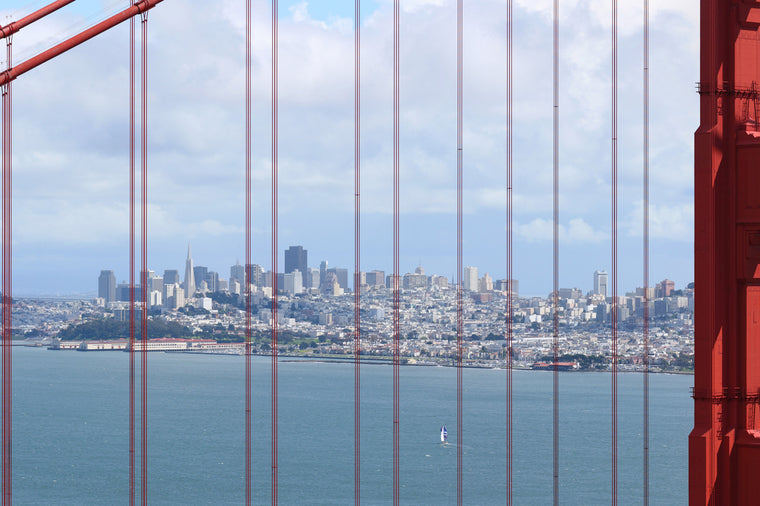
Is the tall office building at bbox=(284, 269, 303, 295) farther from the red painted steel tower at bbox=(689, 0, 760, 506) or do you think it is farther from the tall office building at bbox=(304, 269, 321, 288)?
the red painted steel tower at bbox=(689, 0, 760, 506)

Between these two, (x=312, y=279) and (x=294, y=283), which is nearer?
(x=294, y=283)

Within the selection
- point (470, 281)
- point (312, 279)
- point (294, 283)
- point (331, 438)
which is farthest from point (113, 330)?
point (331, 438)

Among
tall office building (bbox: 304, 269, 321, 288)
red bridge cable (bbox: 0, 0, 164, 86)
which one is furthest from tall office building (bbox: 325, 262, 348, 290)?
red bridge cable (bbox: 0, 0, 164, 86)

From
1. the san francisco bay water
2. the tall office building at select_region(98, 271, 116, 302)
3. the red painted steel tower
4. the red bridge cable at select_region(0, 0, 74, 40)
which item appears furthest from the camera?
the tall office building at select_region(98, 271, 116, 302)

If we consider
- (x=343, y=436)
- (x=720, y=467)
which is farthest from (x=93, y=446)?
(x=720, y=467)

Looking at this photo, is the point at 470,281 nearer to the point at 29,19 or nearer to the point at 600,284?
the point at 600,284

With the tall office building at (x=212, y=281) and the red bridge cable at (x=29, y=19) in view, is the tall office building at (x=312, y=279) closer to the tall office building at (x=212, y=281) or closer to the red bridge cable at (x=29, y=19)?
the tall office building at (x=212, y=281)
